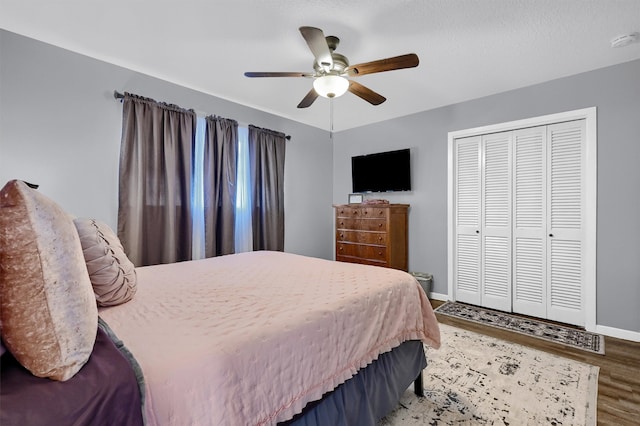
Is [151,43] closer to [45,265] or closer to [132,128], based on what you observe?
[132,128]

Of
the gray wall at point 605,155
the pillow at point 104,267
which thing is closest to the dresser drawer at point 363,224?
the gray wall at point 605,155

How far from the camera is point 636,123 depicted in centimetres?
265

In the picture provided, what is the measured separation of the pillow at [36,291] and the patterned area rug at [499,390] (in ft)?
5.20

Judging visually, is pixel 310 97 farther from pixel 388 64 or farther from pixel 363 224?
pixel 363 224

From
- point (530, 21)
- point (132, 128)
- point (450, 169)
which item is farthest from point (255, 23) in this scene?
point (450, 169)

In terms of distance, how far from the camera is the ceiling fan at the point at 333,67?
74.9 inches

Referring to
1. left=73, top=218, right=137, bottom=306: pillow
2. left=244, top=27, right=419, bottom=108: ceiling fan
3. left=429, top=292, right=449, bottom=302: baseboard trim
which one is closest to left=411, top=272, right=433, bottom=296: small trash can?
left=429, top=292, right=449, bottom=302: baseboard trim

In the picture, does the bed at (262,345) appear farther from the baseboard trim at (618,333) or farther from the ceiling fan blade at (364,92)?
the baseboard trim at (618,333)

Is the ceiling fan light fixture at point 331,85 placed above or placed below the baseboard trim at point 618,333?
above

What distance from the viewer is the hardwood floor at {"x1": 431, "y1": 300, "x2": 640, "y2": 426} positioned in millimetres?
1704

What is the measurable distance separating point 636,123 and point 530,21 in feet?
5.16

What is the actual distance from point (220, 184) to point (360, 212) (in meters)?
1.90

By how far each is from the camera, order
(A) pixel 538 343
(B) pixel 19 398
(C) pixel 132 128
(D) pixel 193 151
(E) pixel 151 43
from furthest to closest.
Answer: (D) pixel 193 151 < (C) pixel 132 128 < (A) pixel 538 343 < (E) pixel 151 43 < (B) pixel 19 398

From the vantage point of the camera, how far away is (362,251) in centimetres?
409
